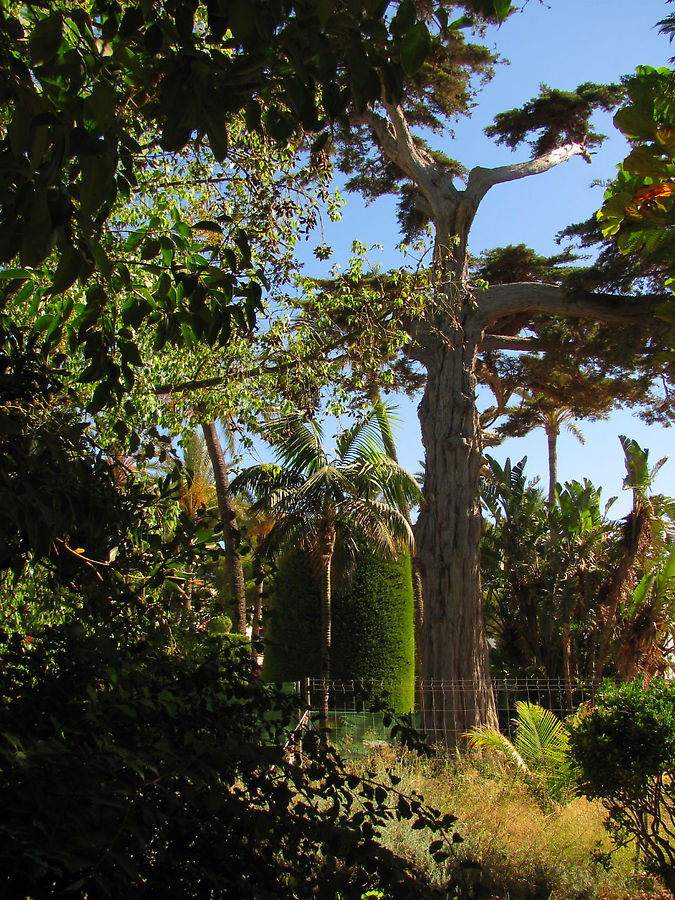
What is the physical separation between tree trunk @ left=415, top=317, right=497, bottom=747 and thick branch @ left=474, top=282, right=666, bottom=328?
2.06 feet

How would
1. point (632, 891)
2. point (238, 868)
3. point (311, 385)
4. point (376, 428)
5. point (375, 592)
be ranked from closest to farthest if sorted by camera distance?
point (238, 868) → point (311, 385) → point (632, 891) → point (376, 428) → point (375, 592)

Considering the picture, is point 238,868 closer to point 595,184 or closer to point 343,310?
point 343,310

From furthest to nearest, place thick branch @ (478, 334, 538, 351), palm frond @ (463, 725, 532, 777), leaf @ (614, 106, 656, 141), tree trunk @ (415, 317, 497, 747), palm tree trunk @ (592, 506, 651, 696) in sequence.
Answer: palm tree trunk @ (592, 506, 651, 696) < thick branch @ (478, 334, 538, 351) < tree trunk @ (415, 317, 497, 747) < palm frond @ (463, 725, 532, 777) < leaf @ (614, 106, 656, 141)

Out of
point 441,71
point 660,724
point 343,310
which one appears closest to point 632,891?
point 660,724

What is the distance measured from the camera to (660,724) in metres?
6.40

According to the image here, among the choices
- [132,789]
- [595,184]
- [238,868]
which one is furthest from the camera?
[595,184]

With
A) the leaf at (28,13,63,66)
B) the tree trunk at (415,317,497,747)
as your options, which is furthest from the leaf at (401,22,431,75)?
the tree trunk at (415,317,497,747)

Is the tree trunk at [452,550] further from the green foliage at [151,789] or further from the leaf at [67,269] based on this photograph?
the leaf at [67,269]

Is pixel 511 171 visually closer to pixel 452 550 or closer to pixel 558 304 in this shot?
pixel 558 304

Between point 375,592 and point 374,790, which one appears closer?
point 374,790

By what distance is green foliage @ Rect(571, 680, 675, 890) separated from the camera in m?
6.36

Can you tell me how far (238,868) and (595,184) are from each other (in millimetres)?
11181

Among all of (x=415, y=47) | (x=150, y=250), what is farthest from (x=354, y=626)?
(x=415, y=47)

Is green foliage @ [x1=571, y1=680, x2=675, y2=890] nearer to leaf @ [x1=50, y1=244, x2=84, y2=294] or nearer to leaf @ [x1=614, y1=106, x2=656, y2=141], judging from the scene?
leaf @ [x1=614, y1=106, x2=656, y2=141]
